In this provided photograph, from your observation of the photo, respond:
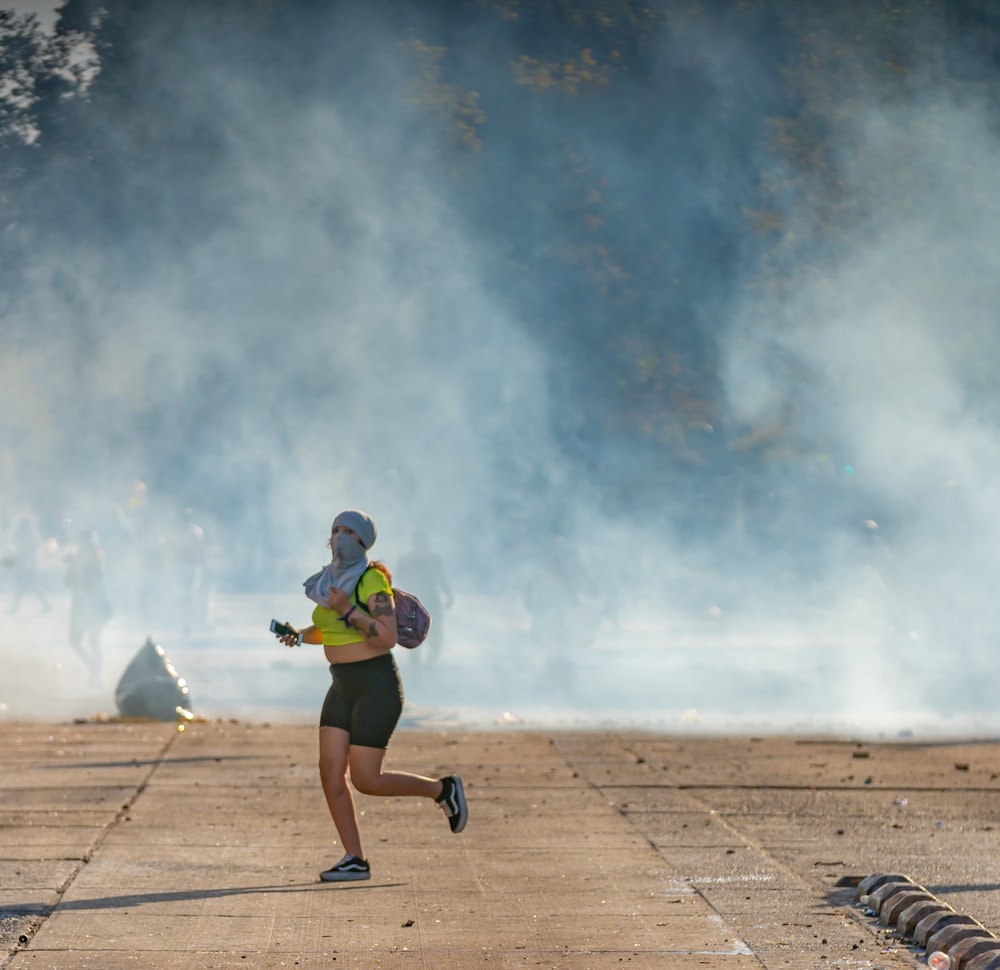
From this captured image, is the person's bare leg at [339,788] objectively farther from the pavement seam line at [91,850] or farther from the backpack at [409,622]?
the pavement seam line at [91,850]

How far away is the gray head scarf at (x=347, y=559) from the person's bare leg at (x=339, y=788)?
0.49 meters

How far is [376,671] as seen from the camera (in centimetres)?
566

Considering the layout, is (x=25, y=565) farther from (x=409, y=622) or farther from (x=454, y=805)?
(x=409, y=622)

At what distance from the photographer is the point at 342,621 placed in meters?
5.62

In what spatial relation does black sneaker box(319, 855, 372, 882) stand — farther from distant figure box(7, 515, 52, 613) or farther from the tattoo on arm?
distant figure box(7, 515, 52, 613)

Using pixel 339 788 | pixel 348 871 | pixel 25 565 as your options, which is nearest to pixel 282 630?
pixel 339 788

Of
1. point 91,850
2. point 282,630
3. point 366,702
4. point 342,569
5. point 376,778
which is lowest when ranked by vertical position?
point 91,850

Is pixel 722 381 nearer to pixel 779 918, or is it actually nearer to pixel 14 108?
pixel 14 108

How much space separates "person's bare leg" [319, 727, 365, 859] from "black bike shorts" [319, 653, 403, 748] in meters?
0.05

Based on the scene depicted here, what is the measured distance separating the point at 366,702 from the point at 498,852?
88 centimetres

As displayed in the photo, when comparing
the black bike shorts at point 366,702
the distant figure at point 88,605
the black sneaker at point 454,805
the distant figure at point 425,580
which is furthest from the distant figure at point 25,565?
the black bike shorts at point 366,702

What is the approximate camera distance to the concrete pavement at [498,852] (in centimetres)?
461

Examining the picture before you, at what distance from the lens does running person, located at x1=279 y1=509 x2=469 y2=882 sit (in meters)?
5.52

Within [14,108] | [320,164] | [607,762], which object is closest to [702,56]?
[320,164]
